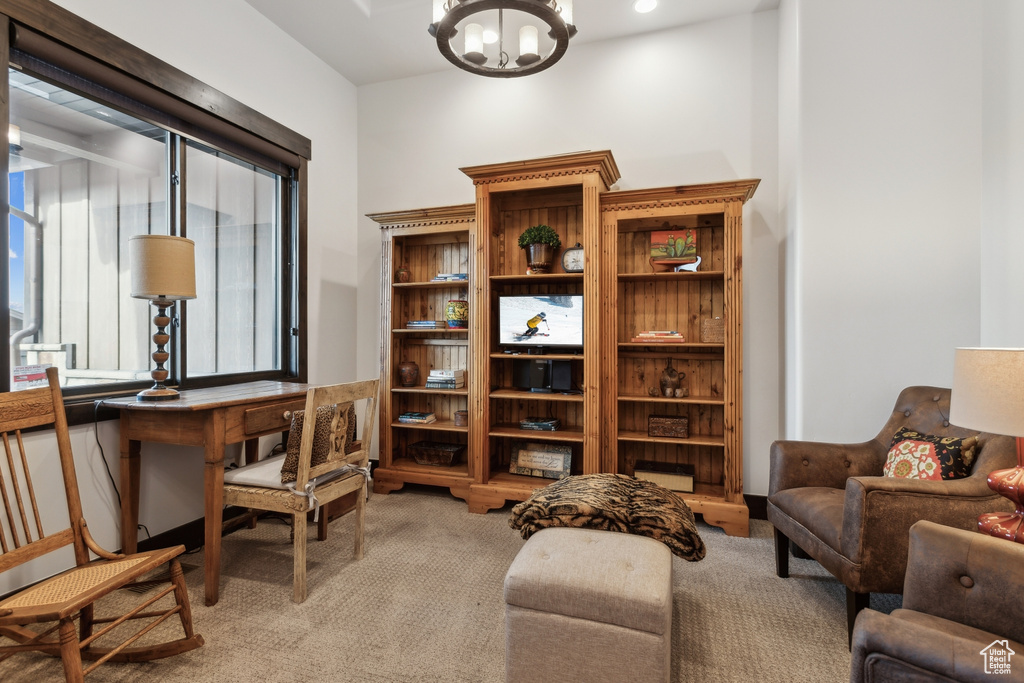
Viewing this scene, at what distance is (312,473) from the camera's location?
2.10 m

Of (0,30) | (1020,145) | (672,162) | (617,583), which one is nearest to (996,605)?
(617,583)

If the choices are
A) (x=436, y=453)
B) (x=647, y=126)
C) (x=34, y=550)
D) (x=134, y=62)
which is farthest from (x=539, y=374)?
(x=134, y=62)

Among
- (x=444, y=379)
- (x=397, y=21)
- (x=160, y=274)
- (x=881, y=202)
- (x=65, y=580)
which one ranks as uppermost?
(x=397, y=21)

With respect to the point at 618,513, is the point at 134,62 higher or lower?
higher

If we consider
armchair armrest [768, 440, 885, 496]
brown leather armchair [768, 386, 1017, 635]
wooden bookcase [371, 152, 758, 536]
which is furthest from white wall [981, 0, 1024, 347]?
wooden bookcase [371, 152, 758, 536]

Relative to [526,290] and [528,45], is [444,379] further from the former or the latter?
[528,45]

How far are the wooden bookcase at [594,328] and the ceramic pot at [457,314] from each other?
0.53 feet

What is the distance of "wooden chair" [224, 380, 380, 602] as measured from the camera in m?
2.04

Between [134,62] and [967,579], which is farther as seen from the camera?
[134,62]

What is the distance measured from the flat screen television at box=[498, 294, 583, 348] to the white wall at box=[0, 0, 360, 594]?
1.51 m

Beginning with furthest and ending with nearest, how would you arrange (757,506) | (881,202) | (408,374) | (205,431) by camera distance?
(408,374) → (757,506) → (881,202) → (205,431)

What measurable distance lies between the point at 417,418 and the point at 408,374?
0.34 meters

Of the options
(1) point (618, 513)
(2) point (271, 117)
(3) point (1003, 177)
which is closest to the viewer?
(1) point (618, 513)

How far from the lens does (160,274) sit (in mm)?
2150
